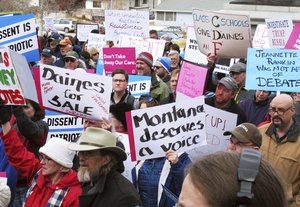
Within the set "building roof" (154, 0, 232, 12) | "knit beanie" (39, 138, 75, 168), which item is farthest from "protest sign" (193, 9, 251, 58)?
"building roof" (154, 0, 232, 12)

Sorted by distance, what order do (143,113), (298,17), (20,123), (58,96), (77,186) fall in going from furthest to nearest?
(298,17) → (58,96) → (20,123) → (143,113) → (77,186)

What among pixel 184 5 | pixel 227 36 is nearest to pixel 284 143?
pixel 227 36

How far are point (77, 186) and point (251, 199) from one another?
10.3 ft

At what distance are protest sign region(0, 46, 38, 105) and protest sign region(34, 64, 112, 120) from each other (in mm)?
157

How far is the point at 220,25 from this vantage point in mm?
8859

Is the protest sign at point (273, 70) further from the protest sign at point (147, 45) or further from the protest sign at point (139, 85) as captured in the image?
the protest sign at point (147, 45)

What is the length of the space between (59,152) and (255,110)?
3.21 metres

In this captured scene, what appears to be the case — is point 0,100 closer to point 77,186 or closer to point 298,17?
point 77,186

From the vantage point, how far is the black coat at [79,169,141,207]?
13.4 ft

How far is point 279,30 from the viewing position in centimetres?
971

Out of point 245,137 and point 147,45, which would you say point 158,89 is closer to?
point 147,45

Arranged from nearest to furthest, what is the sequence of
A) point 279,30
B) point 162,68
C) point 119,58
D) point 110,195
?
1. point 110,195
2. point 279,30
3. point 162,68
4. point 119,58

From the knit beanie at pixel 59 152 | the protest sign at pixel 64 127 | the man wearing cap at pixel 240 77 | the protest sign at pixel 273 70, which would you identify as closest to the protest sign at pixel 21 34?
the protest sign at pixel 64 127

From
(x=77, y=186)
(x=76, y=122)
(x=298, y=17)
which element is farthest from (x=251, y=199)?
(x=298, y=17)
